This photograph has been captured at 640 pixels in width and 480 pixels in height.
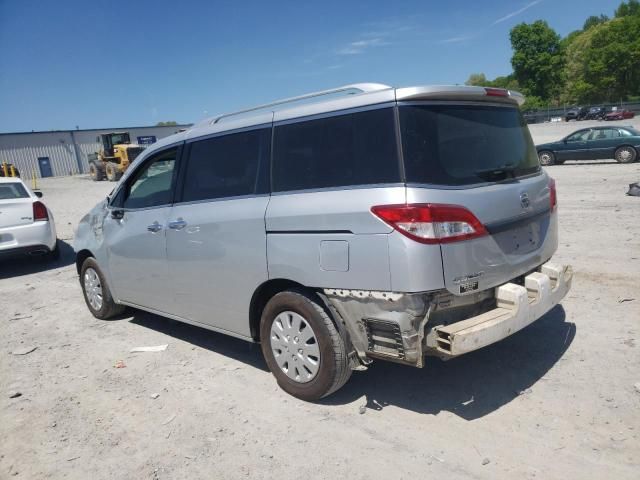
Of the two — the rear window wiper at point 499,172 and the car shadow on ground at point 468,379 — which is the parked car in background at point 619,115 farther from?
the rear window wiper at point 499,172

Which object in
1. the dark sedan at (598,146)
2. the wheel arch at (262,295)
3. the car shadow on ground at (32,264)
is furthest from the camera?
the dark sedan at (598,146)

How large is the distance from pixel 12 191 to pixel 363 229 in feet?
28.1

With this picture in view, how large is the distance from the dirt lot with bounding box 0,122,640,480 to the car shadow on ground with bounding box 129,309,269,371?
0.02m

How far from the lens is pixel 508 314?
3205 millimetres

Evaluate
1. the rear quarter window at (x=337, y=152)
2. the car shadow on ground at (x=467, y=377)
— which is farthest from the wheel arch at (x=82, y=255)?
the rear quarter window at (x=337, y=152)

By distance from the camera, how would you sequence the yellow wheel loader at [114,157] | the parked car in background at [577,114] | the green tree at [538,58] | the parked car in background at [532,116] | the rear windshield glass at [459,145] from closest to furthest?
the rear windshield glass at [459,145], the yellow wheel loader at [114,157], the parked car in background at [577,114], the parked car in background at [532,116], the green tree at [538,58]

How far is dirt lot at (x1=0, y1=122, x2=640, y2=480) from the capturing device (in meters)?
2.95

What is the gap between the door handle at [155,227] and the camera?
4602 mm

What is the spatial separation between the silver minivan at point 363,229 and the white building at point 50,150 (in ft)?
146

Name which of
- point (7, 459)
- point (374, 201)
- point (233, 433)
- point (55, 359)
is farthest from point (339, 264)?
point (55, 359)

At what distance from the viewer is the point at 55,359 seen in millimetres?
4910

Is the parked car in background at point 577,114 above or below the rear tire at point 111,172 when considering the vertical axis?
above

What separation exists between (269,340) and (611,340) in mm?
2918

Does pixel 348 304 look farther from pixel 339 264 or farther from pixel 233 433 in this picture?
pixel 233 433
